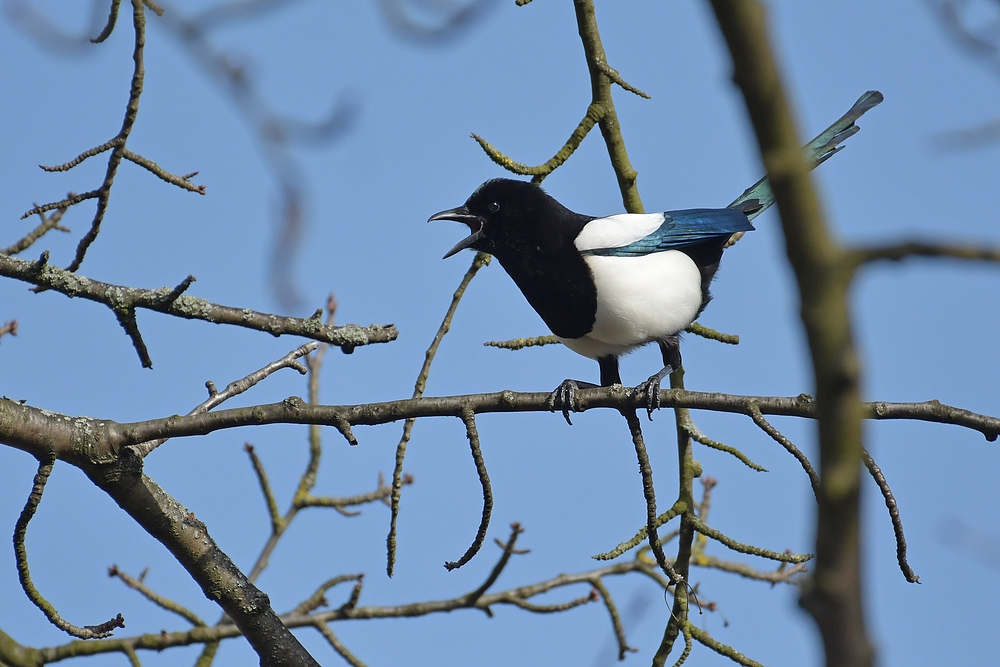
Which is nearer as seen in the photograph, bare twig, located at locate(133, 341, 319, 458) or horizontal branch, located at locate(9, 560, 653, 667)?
bare twig, located at locate(133, 341, 319, 458)

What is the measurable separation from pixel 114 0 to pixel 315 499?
2643 mm

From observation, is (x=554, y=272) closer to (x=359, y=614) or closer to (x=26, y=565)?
(x=359, y=614)

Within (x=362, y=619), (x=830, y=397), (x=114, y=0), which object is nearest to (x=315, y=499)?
(x=362, y=619)

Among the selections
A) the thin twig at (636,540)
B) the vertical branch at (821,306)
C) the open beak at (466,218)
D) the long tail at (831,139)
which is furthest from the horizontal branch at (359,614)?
the vertical branch at (821,306)

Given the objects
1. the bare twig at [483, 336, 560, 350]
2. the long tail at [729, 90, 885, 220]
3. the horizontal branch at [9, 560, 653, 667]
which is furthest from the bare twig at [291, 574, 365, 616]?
the long tail at [729, 90, 885, 220]

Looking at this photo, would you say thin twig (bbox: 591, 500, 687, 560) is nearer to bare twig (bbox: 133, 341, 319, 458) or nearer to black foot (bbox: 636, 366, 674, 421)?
black foot (bbox: 636, 366, 674, 421)

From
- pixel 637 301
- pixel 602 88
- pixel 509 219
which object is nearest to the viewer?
pixel 602 88

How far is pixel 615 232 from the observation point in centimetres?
466

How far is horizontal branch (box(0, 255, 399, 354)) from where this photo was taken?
2611mm

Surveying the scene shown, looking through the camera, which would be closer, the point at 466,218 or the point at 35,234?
the point at 35,234

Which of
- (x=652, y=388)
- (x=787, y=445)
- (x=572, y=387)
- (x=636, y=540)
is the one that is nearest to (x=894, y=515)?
(x=787, y=445)

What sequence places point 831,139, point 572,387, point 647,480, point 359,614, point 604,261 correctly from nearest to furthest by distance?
point 647,480 < point 572,387 < point 359,614 < point 604,261 < point 831,139

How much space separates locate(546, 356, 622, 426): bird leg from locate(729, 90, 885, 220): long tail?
1.08 metres

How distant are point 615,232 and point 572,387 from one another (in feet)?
3.36
